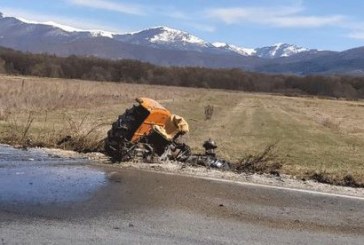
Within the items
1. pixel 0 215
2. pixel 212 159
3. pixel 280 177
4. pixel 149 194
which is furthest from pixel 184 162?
pixel 0 215

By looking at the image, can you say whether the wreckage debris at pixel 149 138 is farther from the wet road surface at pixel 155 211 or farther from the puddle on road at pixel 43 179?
the wet road surface at pixel 155 211

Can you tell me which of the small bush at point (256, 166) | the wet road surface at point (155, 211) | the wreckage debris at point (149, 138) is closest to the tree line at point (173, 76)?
the wreckage debris at point (149, 138)

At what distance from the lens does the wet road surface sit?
7598 millimetres

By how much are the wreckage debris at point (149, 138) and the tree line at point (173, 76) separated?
13348cm

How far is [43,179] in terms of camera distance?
437 inches

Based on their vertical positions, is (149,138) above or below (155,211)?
above

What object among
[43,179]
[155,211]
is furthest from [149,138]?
[155,211]

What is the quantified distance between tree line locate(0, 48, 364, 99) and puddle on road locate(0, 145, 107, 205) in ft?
439

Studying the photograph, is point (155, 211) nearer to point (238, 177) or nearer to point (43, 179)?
point (43, 179)

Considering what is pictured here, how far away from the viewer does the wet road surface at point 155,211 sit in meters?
7.60

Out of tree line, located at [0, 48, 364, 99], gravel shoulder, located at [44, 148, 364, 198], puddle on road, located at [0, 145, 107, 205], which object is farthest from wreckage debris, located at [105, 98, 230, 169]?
tree line, located at [0, 48, 364, 99]

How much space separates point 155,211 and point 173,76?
17194 cm

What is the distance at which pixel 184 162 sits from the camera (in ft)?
46.3

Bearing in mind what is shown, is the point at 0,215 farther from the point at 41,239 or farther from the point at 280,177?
the point at 280,177
